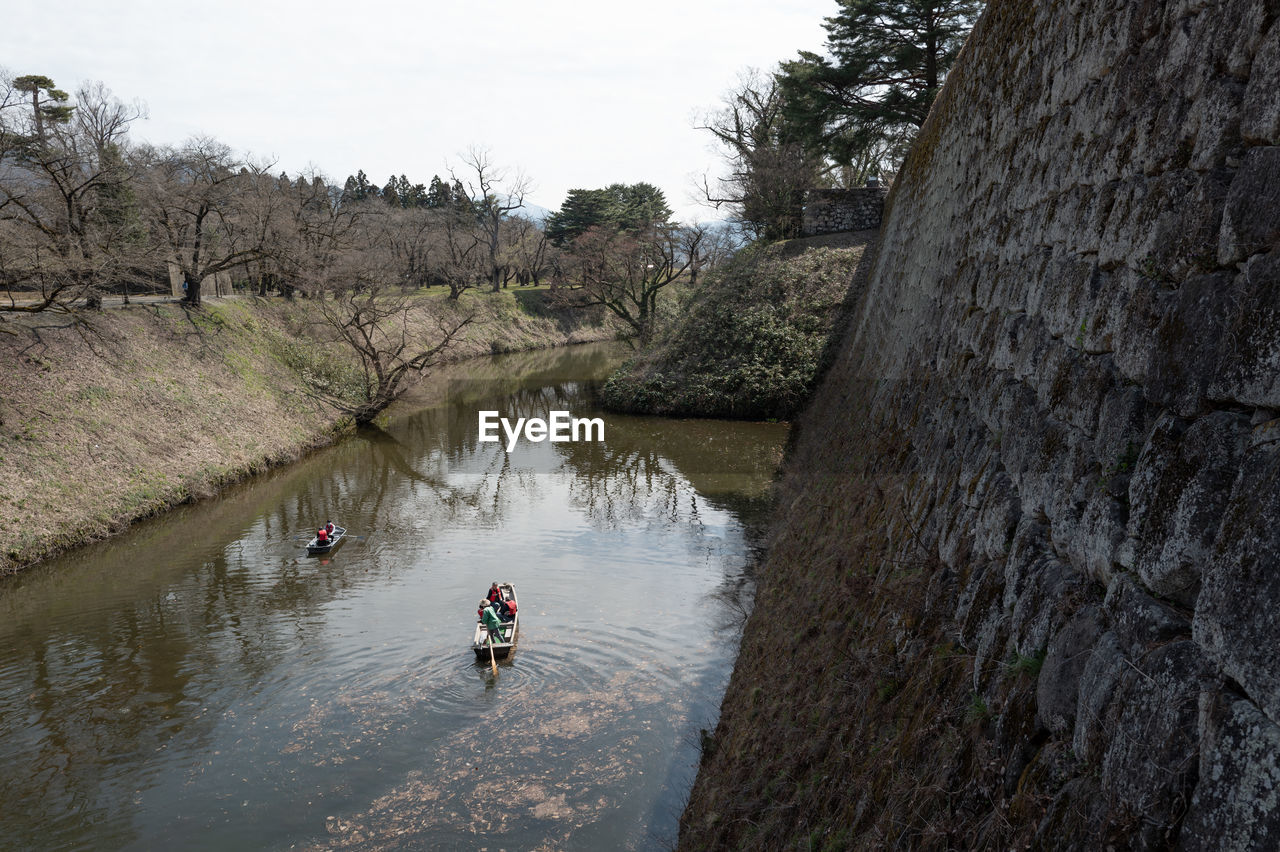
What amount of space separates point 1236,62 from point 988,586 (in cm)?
257

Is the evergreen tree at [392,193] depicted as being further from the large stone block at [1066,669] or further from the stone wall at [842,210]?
the large stone block at [1066,669]

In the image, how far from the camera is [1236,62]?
107 inches

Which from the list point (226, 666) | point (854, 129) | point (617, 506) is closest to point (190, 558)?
point (226, 666)

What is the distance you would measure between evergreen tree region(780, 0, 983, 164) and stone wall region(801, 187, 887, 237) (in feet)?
8.30

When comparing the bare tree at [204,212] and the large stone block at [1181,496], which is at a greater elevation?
the bare tree at [204,212]

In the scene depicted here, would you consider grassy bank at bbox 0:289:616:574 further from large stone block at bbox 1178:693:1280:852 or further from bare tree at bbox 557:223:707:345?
large stone block at bbox 1178:693:1280:852

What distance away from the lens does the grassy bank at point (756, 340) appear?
90.1ft

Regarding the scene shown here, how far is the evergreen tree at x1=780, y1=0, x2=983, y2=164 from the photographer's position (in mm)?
25906

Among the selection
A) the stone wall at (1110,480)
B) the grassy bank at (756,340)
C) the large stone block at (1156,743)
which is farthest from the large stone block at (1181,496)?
the grassy bank at (756,340)

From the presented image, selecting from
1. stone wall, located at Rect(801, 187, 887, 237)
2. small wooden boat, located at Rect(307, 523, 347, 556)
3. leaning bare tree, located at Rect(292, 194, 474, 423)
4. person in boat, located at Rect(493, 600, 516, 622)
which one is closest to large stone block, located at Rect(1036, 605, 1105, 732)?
person in boat, located at Rect(493, 600, 516, 622)

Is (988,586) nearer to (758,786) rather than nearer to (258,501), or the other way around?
(758,786)

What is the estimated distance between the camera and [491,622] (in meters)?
11.5

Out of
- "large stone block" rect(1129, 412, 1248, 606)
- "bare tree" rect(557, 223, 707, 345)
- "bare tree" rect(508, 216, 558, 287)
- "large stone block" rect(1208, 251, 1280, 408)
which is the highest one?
"bare tree" rect(508, 216, 558, 287)

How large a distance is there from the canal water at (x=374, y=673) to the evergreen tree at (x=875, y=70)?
16.0 m
